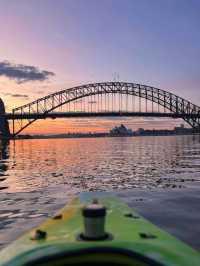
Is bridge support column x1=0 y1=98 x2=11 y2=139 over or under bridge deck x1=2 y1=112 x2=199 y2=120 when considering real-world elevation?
under

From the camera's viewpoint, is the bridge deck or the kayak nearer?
the kayak

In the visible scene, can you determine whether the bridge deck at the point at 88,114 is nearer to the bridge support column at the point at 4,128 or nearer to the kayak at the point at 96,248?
the bridge support column at the point at 4,128

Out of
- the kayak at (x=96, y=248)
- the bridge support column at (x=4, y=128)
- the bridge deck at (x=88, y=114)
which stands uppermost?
the bridge deck at (x=88, y=114)

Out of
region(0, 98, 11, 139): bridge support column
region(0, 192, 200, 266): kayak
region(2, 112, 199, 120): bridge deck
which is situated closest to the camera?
region(0, 192, 200, 266): kayak

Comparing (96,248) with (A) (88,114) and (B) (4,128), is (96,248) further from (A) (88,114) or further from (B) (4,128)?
(B) (4,128)

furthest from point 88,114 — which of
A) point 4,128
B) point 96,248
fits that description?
point 96,248

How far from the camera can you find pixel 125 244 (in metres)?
3.57

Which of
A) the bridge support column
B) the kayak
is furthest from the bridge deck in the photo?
the kayak

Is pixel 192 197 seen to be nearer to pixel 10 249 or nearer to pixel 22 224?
pixel 22 224

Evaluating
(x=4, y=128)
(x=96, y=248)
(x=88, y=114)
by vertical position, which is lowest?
(x=96, y=248)

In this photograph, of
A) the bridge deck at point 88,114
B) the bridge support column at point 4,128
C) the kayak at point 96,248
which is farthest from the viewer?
the bridge support column at point 4,128

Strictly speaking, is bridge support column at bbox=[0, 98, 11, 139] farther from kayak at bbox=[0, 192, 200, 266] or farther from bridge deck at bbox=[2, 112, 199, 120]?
kayak at bbox=[0, 192, 200, 266]

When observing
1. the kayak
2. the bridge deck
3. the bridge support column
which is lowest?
the kayak

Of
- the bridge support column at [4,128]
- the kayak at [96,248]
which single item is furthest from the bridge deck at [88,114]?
the kayak at [96,248]
